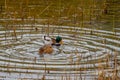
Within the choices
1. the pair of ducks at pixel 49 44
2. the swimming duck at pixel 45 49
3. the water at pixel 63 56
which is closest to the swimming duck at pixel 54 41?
the pair of ducks at pixel 49 44

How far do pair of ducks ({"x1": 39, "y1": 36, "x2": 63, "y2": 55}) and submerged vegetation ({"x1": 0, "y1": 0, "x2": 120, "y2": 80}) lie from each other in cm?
15

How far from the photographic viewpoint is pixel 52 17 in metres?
16.5

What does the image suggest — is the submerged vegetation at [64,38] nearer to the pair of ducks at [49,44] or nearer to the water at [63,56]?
the water at [63,56]

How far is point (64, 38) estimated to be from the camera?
14.2m

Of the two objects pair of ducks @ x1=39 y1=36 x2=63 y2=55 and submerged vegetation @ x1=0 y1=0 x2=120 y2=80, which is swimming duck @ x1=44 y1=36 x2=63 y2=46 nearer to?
pair of ducks @ x1=39 y1=36 x2=63 y2=55

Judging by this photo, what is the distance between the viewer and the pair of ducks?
40.3ft

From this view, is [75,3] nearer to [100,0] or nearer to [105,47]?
[100,0]

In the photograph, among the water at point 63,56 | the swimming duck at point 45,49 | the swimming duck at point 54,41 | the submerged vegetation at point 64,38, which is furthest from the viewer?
the swimming duck at point 54,41

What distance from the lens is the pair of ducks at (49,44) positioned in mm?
12297

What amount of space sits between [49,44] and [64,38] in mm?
1219

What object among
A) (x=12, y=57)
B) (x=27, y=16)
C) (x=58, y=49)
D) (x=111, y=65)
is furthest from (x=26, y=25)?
(x=111, y=65)

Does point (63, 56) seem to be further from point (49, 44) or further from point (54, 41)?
point (54, 41)

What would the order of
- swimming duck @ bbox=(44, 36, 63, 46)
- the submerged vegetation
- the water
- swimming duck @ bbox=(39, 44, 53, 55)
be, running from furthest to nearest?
swimming duck @ bbox=(44, 36, 63, 46) → swimming duck @ bbox=(39, 44, 53, 55) → the submerged vegetation → the water

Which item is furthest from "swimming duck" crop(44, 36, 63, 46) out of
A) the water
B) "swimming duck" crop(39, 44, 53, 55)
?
"swimming duck" crop(39, 44, 53, 55)
